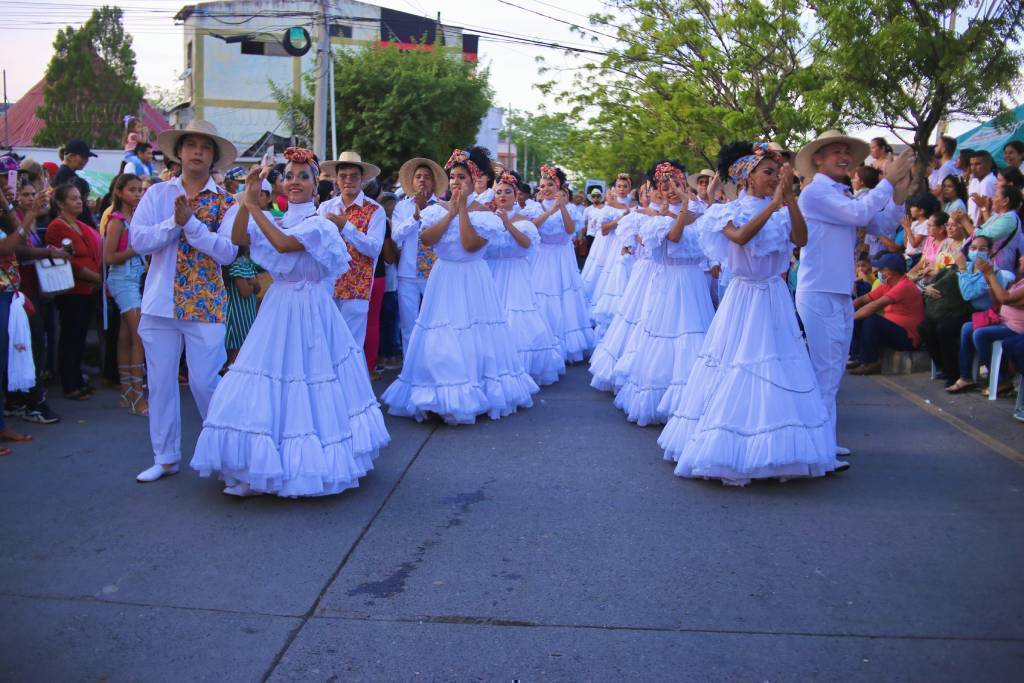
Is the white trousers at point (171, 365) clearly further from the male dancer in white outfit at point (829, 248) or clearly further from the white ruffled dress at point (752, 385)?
the male dancer in white outfit at point (829, 248)

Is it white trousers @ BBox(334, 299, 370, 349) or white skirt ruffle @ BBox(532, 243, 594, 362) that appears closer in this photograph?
white trousers @ BBox(334, 299, 370, 349)

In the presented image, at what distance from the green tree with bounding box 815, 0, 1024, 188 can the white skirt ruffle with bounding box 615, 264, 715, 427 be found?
4.63m

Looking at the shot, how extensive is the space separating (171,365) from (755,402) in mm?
3738

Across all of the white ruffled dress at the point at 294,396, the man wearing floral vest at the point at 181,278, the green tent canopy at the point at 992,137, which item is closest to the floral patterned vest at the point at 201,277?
the man wearing floral vest at the point at 181,278

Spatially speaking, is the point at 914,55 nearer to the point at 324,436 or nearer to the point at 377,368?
the point at 377,368

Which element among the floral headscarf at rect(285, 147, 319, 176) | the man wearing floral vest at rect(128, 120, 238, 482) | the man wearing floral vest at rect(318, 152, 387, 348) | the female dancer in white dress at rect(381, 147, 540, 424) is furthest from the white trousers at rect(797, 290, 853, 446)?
the man wearing floral vest at rect(128, 120, 238, 482)

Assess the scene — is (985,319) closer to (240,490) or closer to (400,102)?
(240,490)

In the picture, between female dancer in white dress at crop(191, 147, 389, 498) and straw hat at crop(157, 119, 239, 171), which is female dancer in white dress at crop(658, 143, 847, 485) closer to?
female dancer in white dress at crop(191, 147, 389, 498)

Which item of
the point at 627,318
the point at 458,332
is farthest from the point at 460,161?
the point at 627,318

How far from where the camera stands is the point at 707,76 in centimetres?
1973

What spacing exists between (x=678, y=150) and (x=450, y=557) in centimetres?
1984

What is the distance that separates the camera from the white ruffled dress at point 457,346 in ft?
26.2

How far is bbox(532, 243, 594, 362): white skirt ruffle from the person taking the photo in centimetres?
1134

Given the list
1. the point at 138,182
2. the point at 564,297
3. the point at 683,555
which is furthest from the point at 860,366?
the point at 138,182
